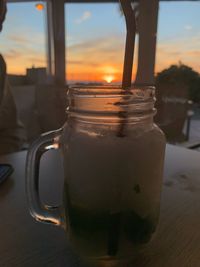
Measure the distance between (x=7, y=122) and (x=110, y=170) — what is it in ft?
3.00

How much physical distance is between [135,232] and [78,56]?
2.50 metres

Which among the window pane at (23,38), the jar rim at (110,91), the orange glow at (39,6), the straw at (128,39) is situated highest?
the orange glow at (39,6)

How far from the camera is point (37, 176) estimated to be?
1.08ft

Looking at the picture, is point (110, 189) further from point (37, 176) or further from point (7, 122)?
point (7, 122)

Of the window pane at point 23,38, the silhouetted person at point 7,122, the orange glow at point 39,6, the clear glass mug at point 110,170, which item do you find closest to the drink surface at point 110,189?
the clear glass mug at point 110,170

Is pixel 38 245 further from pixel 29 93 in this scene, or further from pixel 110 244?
pixel 29 93

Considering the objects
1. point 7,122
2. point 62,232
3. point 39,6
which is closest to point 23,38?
point 39,6

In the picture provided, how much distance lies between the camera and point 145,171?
29 centimetres

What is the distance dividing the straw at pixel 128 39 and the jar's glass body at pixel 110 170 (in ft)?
0.08

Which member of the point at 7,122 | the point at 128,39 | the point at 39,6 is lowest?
the point at 7,122

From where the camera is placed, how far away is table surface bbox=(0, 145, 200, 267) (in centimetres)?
32

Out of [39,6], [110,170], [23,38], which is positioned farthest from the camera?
[23,38]

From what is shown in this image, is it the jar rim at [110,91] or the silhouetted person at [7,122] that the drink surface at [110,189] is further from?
the silhouetted person at [7,122]

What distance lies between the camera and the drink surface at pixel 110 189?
0.92 ft
